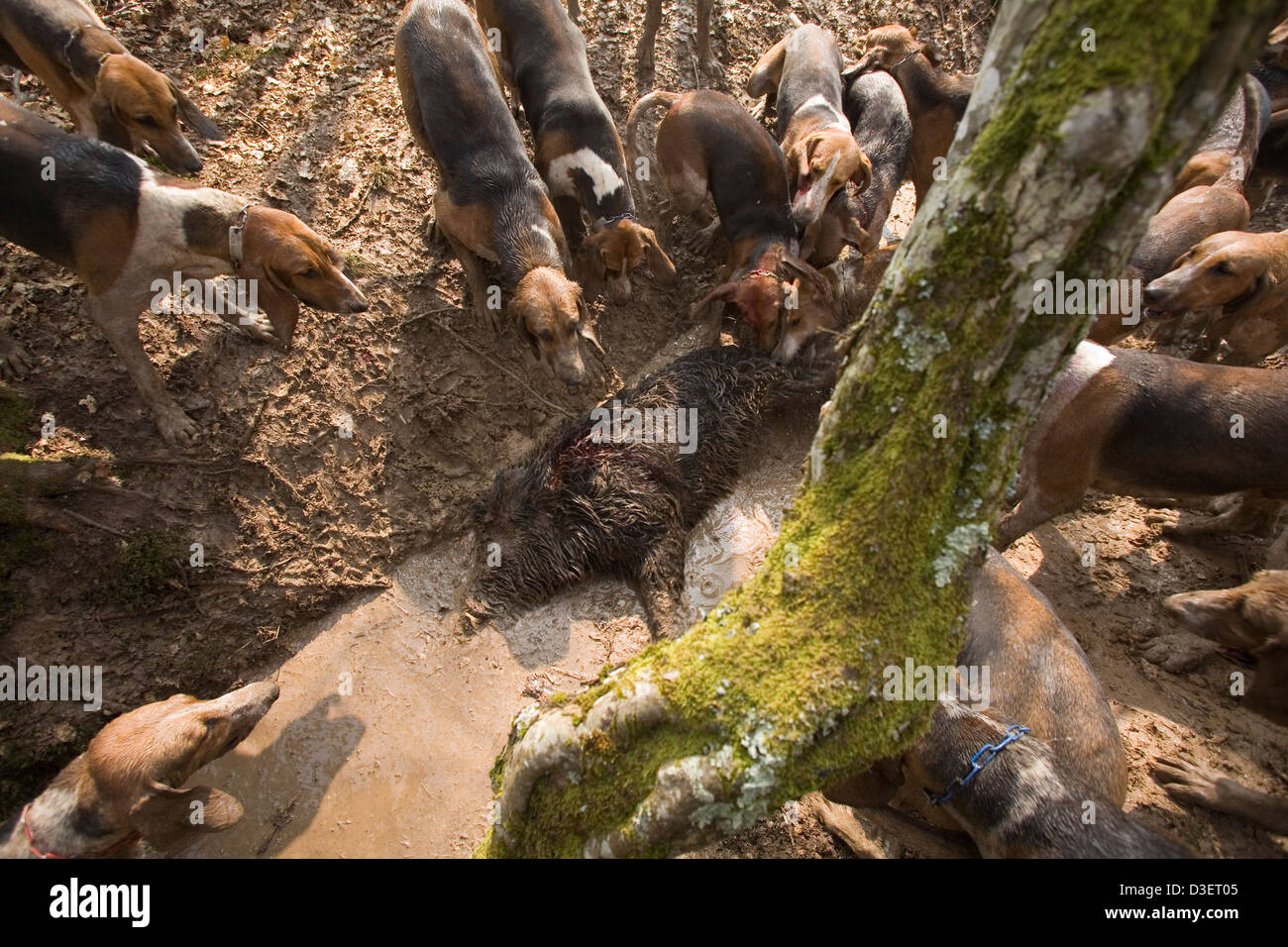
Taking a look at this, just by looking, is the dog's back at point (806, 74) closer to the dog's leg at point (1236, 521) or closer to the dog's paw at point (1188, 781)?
the dog's leg at point (1236, 521)

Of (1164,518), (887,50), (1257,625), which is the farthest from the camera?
(887,50)

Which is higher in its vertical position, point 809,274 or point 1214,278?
point 809,274

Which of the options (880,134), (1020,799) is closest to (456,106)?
(880,134)

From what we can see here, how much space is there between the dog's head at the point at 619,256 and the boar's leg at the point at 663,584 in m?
2.21

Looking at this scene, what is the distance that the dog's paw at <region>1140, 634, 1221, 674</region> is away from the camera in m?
4.05

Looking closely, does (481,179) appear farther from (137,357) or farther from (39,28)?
(39,28)

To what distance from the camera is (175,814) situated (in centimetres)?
296

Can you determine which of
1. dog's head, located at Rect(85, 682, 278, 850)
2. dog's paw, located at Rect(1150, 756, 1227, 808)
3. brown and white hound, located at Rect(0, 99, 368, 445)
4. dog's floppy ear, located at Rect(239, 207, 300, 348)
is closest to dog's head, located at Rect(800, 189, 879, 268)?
brown and white hound, located at Rect(0, 99, 368, 445)

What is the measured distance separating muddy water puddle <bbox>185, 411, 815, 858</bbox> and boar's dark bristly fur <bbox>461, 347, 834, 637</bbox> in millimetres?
133

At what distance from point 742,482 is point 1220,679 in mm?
3123

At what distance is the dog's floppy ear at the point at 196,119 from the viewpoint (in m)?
4.87

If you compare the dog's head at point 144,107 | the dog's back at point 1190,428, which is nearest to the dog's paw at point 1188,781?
the dog's back at point 1190,428

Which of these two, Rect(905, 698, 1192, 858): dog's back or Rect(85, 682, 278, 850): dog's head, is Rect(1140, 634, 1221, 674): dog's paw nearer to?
Rect(905, 698, 1192, 858): dog's back

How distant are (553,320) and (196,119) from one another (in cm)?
315
